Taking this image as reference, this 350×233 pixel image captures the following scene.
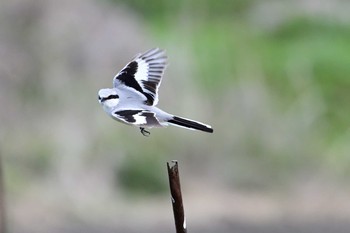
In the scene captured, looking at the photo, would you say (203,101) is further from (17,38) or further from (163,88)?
(17,38)

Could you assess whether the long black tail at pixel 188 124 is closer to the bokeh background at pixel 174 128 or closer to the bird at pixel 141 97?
the bird at pixel 141 97

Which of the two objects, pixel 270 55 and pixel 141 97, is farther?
pixel 270 55

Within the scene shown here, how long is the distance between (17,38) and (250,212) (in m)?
2.23

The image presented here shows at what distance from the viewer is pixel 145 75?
2154 mm

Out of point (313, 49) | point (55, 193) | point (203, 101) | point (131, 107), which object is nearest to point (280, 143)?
point (203, 101)

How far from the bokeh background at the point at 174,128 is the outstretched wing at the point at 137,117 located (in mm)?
4581

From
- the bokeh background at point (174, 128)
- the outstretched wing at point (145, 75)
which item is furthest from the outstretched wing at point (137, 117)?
the bokeh background at point (174, 128)

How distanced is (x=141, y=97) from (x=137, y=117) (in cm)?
26

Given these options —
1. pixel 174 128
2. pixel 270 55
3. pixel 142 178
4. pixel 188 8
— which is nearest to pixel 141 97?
pixel 142 178

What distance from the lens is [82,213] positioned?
6695 mm

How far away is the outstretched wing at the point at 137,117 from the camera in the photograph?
1.66 meters

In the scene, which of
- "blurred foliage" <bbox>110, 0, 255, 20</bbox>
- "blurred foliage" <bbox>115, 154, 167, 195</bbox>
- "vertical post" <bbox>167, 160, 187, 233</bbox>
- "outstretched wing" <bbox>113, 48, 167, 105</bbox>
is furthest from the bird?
"blurred foliage" <bbox>110, 0, 255, 20</bbox>

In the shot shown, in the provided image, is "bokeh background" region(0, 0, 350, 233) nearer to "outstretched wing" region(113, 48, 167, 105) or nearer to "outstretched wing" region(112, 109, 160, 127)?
"outstretched wing" region(113, 48, 167, 105)

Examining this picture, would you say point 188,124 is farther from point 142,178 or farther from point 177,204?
point 142,178
